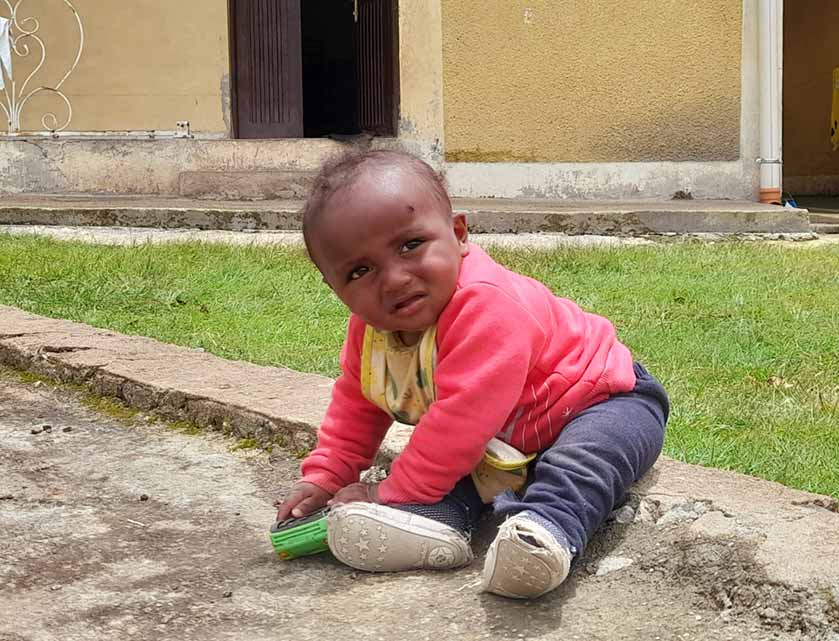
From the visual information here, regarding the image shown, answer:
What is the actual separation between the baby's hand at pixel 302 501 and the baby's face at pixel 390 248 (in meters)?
0.37

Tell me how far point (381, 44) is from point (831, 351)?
21.8 feet

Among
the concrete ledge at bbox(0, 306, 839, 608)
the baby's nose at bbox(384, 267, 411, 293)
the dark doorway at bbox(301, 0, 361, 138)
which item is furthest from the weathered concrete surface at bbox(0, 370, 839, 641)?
the dark doorway at bbox(301, 0, 361, 138)

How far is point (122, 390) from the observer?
3143mm

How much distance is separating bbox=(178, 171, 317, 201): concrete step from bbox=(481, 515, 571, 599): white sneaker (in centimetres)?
695

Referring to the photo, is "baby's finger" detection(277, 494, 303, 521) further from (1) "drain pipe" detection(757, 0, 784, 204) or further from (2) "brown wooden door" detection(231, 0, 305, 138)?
(1) "drain pipe" detection(757, 0, 784, 204)

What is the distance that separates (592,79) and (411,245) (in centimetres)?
727

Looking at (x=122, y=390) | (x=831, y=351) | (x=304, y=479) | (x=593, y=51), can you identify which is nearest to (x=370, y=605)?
(x=304, y=479)

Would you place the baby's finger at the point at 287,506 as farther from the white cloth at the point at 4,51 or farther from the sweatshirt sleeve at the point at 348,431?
the white cloth at the point at 4,51

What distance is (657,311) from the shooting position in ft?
14.2

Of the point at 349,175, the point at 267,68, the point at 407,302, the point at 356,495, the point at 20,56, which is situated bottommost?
the point at 356,495

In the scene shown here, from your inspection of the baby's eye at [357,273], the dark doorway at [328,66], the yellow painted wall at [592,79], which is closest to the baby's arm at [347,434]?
the baby's eye at [357,273]

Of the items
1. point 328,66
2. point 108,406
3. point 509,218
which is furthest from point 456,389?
point 328,66

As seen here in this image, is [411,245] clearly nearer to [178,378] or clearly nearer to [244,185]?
[178,378]

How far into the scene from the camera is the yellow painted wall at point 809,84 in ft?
42.4
